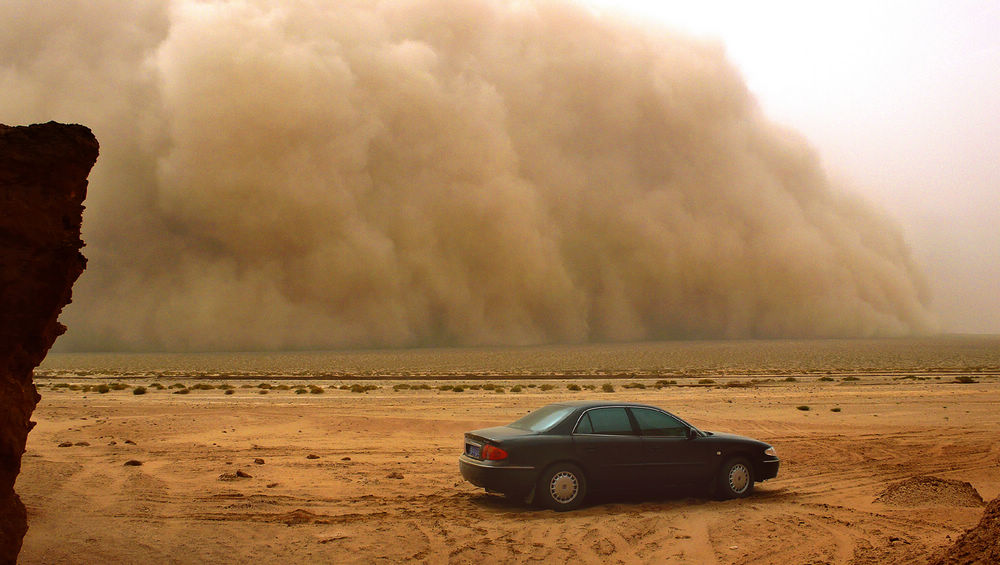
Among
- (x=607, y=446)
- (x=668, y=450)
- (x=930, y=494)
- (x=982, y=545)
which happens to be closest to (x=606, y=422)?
(x=607, y=446)

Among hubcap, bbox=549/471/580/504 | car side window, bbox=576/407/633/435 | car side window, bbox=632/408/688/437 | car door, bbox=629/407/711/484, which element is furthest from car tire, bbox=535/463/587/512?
car side window, bbox=632/408/688/437

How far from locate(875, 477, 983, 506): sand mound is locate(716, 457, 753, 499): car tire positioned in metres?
1.44

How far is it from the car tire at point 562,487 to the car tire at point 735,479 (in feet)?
5.98

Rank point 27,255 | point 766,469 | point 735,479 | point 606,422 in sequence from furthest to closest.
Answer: point 766,469, point 735,479, point 606,422, point 27,255

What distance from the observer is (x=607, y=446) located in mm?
8734

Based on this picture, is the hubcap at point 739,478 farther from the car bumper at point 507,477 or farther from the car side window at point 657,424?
the car bumper at point 507,477

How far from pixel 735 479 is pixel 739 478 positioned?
7cm

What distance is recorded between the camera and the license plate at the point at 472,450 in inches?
347

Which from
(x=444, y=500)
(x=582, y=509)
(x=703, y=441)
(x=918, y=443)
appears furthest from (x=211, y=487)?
(x=918, y=443)

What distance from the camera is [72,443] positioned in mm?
13297

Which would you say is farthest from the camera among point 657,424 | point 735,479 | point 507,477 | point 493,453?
point 735,479

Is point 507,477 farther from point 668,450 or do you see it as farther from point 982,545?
point 982,545

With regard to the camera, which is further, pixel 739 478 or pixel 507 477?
pixel 739 478

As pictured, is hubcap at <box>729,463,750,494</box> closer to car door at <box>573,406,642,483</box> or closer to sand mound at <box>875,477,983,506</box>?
car door at <box>573,406,642,483</box>
